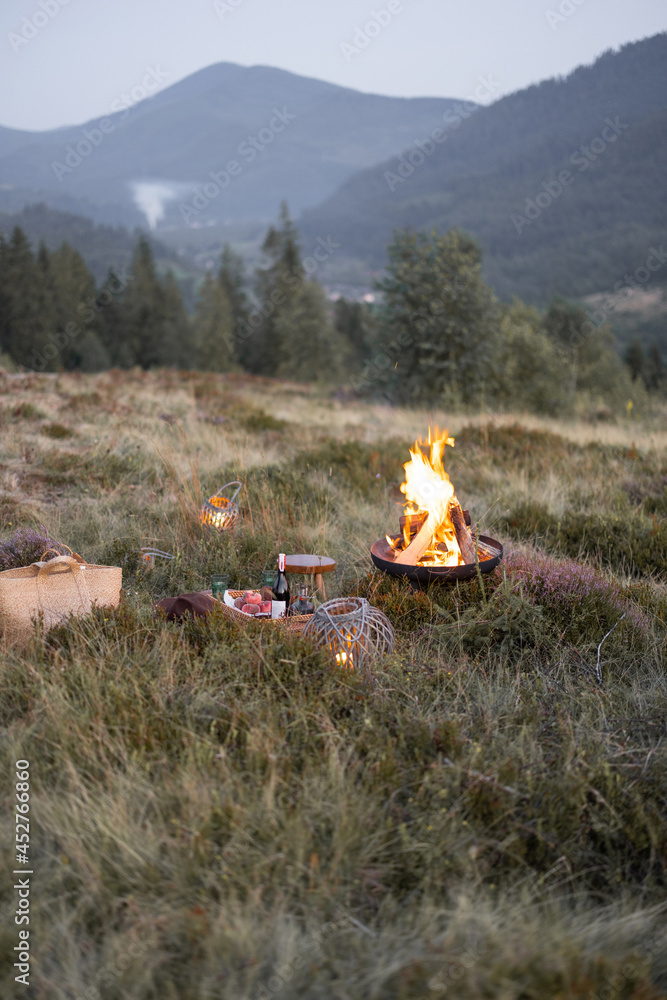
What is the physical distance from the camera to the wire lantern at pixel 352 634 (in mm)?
3326

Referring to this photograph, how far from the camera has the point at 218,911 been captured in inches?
73.4

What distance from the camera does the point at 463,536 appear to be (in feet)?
13.1

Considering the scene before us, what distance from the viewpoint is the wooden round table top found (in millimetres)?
4047

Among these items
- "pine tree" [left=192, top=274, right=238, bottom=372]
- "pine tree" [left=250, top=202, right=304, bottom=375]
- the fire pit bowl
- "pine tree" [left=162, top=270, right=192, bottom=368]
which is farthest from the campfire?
"pine tree" [left=162, top=270, right=192, bottom=368]

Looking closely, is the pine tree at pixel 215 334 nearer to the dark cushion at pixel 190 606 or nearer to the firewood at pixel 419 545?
the firewood at pixel 419 545

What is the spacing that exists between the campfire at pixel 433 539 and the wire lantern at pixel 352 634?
0.53m

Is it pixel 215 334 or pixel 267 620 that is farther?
pixel 215 334

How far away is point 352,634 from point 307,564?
2.63 ft

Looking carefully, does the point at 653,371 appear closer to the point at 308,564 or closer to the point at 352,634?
the point at 308,564

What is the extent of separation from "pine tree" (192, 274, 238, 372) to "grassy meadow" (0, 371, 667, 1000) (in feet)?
143

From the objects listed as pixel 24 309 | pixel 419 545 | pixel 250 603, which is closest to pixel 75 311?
pixel 24 309

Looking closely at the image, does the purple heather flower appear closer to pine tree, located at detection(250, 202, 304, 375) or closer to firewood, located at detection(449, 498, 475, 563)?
firewood, located at detection(449, 498, 475, 563)

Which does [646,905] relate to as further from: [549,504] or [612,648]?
[549,504]

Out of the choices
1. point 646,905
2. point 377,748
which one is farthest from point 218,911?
point 646,905
